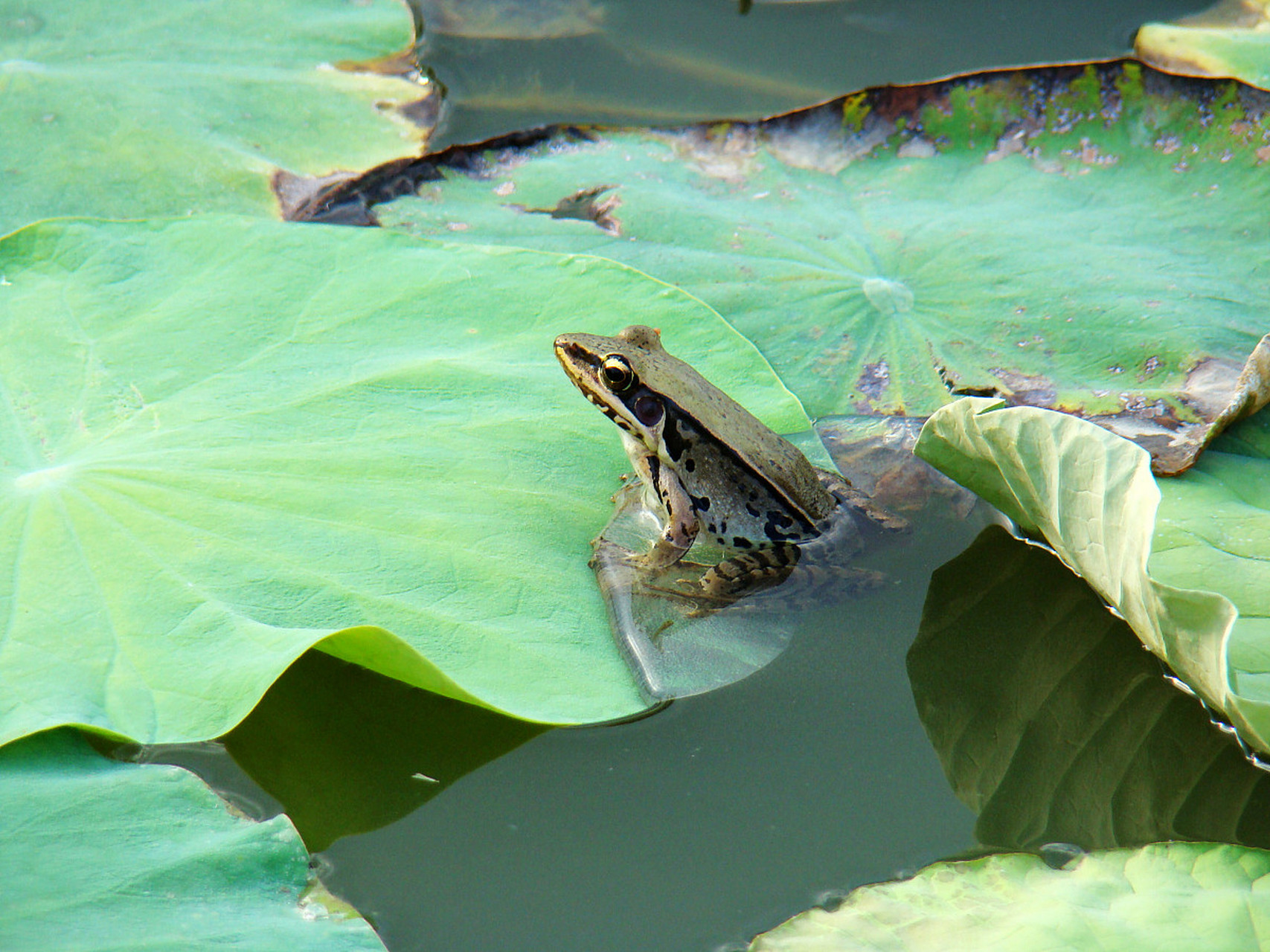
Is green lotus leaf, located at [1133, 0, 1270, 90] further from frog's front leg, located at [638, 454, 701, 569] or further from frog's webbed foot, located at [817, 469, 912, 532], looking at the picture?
frog's front leg, located at [638, 454, 701, 569]

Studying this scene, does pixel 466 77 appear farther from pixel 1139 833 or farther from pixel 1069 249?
pixel 1139 833

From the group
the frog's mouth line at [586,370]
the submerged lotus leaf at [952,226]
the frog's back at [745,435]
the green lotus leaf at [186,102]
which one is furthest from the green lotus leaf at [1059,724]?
the green lotus leaf at [186,102]

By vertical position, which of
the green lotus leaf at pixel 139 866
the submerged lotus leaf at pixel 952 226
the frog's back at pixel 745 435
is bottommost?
the green lotus leaf at pixel 139 866

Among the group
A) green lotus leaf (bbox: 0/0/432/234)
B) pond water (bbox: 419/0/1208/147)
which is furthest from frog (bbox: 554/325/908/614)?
pond water (bbox: 419/0/1208/147)

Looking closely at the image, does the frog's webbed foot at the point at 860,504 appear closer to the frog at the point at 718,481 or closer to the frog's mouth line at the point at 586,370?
the frog at the point at 718,481

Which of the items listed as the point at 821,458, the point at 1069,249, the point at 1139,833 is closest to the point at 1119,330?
the point at 1069,249

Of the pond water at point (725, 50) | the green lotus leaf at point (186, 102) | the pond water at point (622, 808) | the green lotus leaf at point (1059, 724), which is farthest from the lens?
the pond water at point (725, 50)
